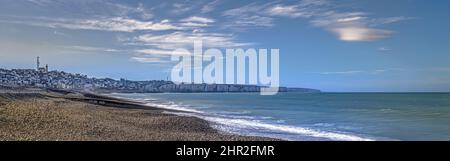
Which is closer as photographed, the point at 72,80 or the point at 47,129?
the point at 47,129

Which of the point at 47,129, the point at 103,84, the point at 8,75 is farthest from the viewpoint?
the point at 103,84
